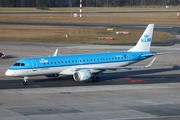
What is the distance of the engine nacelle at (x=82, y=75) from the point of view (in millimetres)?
51062

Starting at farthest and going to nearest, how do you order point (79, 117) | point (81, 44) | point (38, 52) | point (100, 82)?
point (81, 44), point (38, 52), point (100, 82), point (79, 117)

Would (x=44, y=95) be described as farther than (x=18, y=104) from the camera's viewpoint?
Yes

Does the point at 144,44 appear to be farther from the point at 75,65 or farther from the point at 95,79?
the point at 75,65

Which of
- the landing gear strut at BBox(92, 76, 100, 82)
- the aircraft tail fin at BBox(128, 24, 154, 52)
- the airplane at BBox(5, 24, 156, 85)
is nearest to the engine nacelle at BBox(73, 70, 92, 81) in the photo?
the airplane at BBox(5, 24, 156, 85)

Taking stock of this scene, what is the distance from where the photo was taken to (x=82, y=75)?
51.2 meters

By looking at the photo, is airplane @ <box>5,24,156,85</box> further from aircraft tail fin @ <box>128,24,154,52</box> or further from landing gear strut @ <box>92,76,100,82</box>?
aircraft tail fin @ <box>128,24,154,52</box>

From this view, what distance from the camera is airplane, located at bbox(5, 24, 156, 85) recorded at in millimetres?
50281

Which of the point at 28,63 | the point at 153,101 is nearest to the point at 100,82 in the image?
the point at 28,63

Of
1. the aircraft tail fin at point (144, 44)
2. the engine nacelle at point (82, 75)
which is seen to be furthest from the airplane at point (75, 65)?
the aircraft tail fin at point (144, 44)

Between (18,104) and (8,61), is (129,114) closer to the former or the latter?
(18,104)

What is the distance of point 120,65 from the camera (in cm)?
5556

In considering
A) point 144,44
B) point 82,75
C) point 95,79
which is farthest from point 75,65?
point 144,44

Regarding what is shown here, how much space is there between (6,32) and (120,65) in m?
60.8

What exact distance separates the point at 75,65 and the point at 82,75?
214 cm
